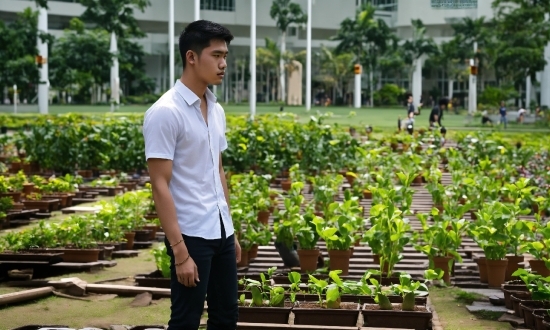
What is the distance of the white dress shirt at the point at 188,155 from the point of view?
4.33 metres

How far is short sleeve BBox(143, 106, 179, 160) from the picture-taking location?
432cm

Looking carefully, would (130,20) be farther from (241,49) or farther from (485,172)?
(485,172)

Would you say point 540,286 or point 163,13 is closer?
point 540,286

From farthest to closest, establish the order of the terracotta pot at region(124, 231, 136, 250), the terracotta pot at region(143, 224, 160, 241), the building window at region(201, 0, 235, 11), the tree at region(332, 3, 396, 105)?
1. the building window at region(201, 0, 235, 11)
2. the tree at region(332, 3, 396, 105)
3. the terracotta pot at region(143, 224, 160, 241)
4. the terracotta pot at region(124, 231, 136, 250)

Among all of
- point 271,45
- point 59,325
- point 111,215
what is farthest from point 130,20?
point 59,325

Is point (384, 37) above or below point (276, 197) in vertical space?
above

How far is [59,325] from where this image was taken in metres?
6.27

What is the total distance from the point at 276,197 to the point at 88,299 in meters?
6.59

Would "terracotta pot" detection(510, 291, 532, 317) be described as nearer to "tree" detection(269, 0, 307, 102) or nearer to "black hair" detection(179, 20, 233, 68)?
"black hair" detection(179, 20, 233, 68)

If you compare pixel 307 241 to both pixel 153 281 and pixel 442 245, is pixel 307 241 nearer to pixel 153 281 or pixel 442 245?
pixel 442 245

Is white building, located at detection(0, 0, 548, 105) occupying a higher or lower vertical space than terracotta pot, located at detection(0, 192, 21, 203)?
higher

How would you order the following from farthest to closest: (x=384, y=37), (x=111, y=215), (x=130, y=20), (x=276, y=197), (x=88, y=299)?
(x=384, y=37)
(x=130, y=20)
(x=276, y=197)
(x=111, y=215)
(x=88, y=299)

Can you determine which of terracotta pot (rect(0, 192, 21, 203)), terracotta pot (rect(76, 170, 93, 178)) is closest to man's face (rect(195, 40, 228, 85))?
terracotta pot (rect(0, 192, 21, 203))

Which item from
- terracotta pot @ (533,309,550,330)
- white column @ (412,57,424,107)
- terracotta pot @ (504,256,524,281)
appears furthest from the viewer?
white column @ (412,57,424,107)
